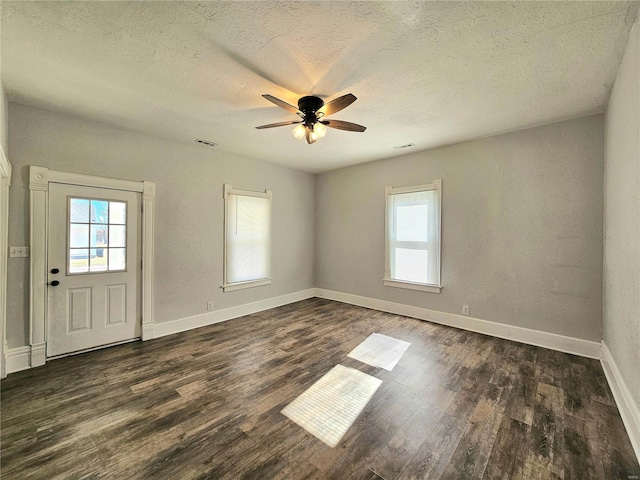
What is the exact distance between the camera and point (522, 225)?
11.2 feet

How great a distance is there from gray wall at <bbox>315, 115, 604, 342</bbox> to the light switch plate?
16.0ft

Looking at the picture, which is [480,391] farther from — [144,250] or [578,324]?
[144,250]

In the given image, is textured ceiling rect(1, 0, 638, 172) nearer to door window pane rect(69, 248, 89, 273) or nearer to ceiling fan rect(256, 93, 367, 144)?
ceiling fan rect(256, 93, 367, 144)

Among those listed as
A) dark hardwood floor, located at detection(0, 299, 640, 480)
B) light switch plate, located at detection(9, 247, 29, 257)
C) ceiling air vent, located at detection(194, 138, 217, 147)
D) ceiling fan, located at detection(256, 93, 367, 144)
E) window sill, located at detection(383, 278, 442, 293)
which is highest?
ceiling air vent, located at detection(194, 138, 217, 147)

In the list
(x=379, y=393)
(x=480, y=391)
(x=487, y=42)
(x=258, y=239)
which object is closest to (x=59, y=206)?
(x=258, y=239)

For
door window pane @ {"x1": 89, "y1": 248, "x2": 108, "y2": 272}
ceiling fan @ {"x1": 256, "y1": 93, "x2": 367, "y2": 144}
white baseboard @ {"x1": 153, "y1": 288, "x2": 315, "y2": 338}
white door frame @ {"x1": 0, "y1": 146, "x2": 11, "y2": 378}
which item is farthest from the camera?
white baseboard @ {"x1": 153, "y1": 288, "x2": 315, "y2": 338}

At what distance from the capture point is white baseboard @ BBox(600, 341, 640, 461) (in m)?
1.70

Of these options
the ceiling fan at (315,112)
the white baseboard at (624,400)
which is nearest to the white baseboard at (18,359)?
the ceiling fan at (315,112)

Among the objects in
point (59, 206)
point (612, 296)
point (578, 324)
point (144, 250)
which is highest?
point (59, 206)

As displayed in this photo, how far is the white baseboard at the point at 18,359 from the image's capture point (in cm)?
264

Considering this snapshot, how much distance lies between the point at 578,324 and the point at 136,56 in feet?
17.0

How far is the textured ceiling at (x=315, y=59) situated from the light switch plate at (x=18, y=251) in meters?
1.52

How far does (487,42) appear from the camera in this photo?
1862mm

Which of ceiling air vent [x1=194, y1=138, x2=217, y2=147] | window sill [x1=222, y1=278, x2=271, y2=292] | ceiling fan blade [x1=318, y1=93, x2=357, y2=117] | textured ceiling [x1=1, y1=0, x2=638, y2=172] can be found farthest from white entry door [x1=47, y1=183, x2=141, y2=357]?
ceiling fan blade [x1=318, y1=93, x2=357, y2=117]
